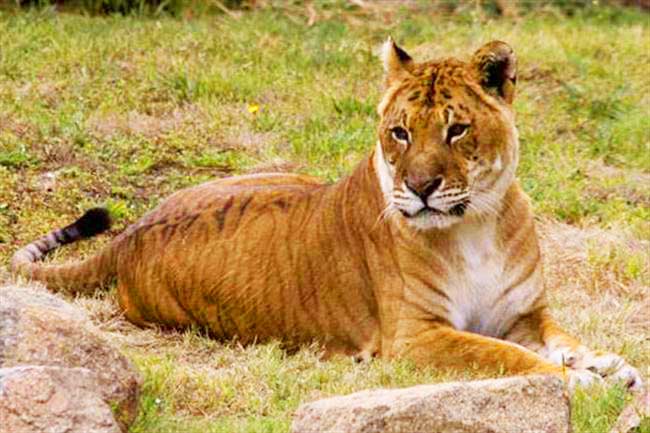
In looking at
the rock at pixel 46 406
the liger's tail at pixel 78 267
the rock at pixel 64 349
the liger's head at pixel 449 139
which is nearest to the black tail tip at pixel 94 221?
the liger's tail at pixel 78 267

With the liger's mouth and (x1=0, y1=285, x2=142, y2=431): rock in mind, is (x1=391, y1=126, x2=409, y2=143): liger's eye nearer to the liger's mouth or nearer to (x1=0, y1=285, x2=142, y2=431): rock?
the liger's mouth

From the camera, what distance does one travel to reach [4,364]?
559 centimetres

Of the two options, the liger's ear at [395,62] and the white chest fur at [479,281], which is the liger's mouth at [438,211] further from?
the liger's ear at [395,62]

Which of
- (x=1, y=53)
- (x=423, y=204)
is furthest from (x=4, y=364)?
(x=1, y=53)

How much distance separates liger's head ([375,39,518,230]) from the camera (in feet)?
22.1

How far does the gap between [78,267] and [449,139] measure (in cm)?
199

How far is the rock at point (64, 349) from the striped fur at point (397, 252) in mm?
1476

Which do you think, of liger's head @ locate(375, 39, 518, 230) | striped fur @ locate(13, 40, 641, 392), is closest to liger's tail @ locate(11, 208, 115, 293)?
striped fur @ locate(13, 40, 641, 392)

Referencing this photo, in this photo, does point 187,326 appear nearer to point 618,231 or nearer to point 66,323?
point 66,323

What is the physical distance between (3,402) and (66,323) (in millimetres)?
765

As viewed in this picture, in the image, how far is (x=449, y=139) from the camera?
6844 mm

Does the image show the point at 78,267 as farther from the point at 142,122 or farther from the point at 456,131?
the point at 142,122

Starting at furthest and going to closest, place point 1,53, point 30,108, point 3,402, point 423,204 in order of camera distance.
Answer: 1. point 1,53
2. point 30,108
3. point 423,204
4. point 3,402

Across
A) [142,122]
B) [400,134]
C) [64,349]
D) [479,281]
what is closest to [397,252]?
[479,281]
